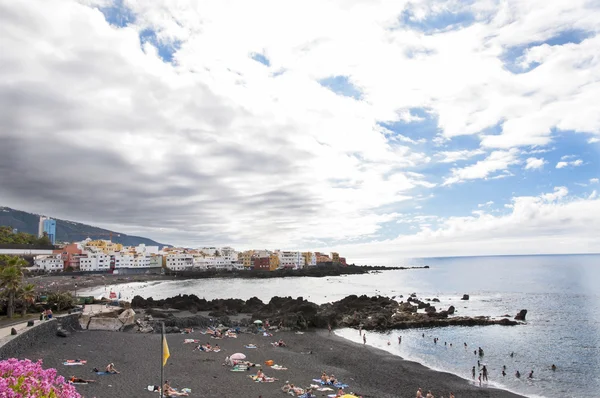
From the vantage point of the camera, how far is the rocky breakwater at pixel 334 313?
42.3 m

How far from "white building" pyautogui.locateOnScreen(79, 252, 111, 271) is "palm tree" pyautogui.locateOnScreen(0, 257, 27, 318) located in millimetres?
102026

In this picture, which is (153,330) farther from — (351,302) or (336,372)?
(351,302)

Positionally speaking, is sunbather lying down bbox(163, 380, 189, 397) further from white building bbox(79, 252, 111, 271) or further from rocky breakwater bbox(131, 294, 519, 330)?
white building bbox(79, 252, 111, 271)

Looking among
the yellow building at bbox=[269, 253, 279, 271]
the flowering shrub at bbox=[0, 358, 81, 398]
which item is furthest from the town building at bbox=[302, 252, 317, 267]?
the flowering shrub at bbox=[0, 358, 81, 398]

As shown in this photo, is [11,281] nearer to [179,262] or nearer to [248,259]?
[179,262]

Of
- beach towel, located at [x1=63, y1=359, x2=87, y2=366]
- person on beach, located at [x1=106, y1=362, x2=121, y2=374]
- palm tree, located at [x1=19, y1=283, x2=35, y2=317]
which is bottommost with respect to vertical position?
person on beach, located at [x1=106, y1=362, x2=121, y2=374]

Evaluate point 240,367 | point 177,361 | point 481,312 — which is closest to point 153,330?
point 177,361

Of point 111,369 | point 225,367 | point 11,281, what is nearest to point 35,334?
point 11,281

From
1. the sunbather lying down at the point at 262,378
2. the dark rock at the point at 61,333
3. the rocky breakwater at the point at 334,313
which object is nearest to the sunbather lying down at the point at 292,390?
the sunbather lying down at the point at 262,378

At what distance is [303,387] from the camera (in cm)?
2108

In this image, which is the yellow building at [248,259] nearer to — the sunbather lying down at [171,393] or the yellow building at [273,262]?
the yellow building at [273,262]

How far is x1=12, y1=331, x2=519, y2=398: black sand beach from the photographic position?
65.3ft

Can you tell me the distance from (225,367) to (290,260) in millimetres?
137454

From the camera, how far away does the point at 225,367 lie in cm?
2431
